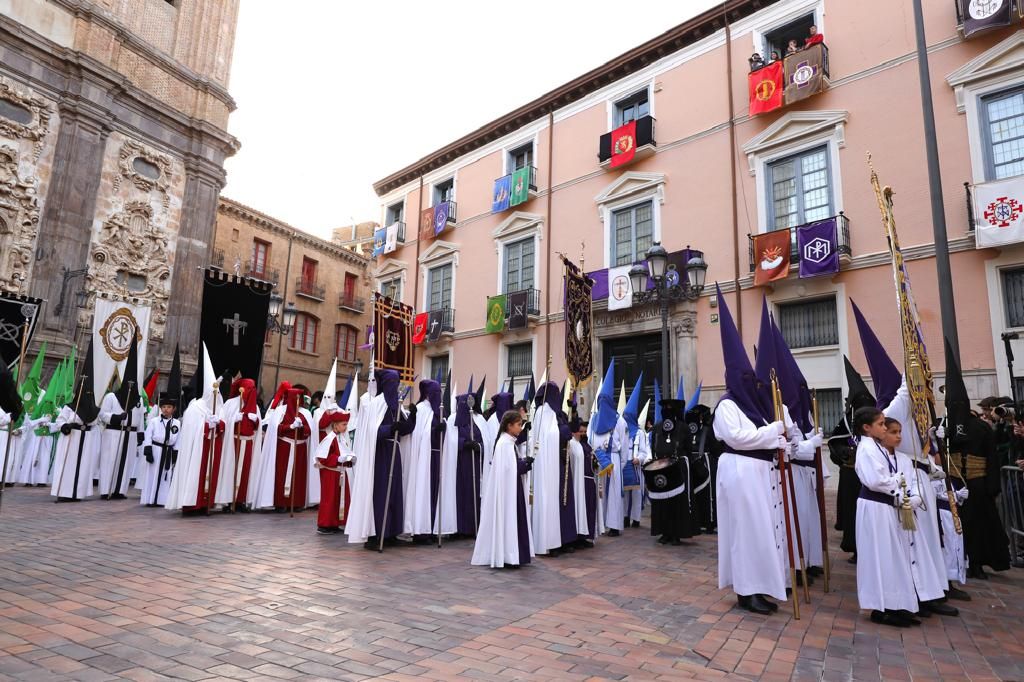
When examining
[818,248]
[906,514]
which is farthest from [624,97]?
[906,514]

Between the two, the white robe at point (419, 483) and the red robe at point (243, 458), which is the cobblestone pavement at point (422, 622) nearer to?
the white robe at point (419, 483)

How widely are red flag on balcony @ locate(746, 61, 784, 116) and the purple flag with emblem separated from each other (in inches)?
137

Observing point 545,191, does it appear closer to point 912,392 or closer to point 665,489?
point 665,489

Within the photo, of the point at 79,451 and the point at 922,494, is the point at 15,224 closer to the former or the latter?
the point at 79,451

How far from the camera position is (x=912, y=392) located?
16.8 feet

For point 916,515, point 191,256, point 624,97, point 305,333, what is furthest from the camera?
point 305,333

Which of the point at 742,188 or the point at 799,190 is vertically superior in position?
the point at 742,188

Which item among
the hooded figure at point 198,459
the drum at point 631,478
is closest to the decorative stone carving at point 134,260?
the hooded figure at point 198,459

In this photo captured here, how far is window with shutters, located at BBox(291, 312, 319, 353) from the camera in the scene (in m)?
32.9

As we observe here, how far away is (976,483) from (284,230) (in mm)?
32091

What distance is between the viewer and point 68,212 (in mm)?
18562

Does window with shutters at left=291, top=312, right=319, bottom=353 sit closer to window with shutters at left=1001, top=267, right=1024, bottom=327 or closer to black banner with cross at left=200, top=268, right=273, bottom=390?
black banner with cross at left=200, top=268, right=273, bottom=390

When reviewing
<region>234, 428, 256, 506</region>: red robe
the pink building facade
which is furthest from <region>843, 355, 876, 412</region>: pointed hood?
<region>234, 428, 256, 506</region>: red robe

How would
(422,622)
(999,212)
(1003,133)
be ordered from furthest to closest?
(1003,133) < (999,212) < (422,622)
